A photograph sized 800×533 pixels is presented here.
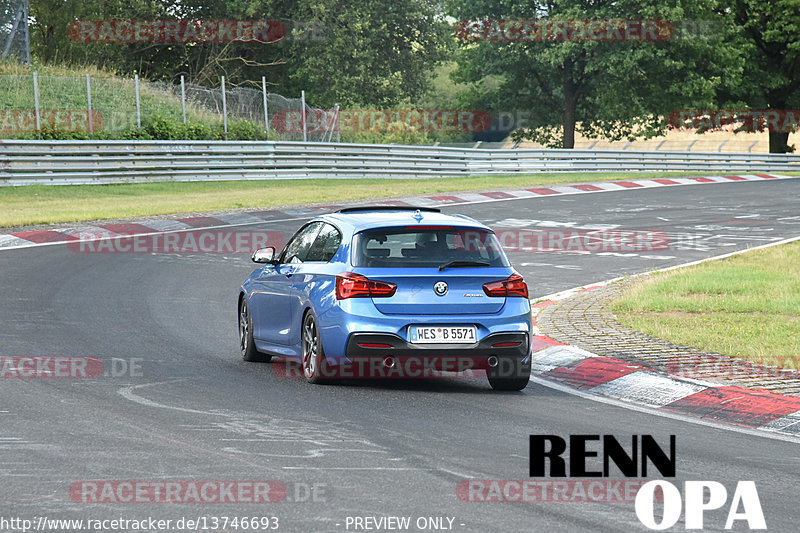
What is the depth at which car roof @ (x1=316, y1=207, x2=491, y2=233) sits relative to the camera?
367 inches

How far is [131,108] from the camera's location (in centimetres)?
3441

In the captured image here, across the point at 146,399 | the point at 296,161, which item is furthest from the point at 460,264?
the point at 296,161

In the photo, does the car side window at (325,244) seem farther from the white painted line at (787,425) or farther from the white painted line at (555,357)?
the white painted line at (787,425)

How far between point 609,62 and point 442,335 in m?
41.5

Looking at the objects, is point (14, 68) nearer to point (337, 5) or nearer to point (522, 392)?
point (337, 5)

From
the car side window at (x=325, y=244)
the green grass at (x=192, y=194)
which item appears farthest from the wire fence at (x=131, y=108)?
the car side window at (x=325, y=244)

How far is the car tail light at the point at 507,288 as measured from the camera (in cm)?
898

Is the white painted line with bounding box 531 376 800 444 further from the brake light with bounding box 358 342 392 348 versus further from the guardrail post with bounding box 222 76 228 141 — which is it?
the guardrail post with bounding box 222 76 228 141

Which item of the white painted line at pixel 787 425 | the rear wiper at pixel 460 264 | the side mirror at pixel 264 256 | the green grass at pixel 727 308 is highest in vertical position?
the rear wiper at pixel 460 264

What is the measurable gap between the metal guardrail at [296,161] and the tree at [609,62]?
29.3 feet

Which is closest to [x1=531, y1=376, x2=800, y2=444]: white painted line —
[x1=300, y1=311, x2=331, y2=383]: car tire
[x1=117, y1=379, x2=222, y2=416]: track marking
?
[x1=300, y1=311, x2=331, y2=383]: car tire

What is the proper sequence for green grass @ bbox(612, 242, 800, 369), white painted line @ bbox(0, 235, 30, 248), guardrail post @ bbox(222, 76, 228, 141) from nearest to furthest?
green grass @ bbox(612, 242, 800, 369) < white painted line @ bbox(0, 235, 30, 248) < guardrail post @ bbox(222, 76, 228, 141)

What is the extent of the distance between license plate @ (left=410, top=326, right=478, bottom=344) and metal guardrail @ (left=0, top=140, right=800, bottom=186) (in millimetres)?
21062

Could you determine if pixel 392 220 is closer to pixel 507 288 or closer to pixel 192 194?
pixel 507 288
